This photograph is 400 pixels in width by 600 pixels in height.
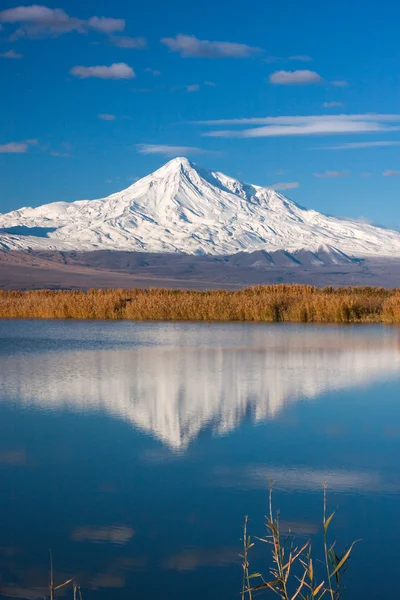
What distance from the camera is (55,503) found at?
255 inches

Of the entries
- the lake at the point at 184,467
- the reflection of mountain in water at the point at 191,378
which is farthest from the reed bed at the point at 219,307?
the lake at the point at 184,467

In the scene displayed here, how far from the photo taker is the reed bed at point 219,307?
26.9m

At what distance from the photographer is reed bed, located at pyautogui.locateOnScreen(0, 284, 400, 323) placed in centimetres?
2688

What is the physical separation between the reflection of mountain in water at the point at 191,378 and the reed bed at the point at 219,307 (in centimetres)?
697

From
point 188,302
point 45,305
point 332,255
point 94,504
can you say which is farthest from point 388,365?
point 332,255

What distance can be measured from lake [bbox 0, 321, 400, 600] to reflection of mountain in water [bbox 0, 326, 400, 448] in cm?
4

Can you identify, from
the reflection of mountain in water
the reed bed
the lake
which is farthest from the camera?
the reed bed

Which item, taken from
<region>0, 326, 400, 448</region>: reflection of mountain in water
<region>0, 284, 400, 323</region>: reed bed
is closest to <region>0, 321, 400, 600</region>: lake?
<region>0, 326, 400, 448</region>: reflection of mountain in water

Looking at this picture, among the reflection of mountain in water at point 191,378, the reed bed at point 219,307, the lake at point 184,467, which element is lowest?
the lake at point 184,467

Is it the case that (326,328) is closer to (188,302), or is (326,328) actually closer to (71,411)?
(188,302)

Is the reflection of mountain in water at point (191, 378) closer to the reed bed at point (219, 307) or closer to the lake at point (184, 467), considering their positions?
the lake at point (184, 467)

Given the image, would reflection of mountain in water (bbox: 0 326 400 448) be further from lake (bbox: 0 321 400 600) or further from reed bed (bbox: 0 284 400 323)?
reed bed (bbox: 0 284 400 323)

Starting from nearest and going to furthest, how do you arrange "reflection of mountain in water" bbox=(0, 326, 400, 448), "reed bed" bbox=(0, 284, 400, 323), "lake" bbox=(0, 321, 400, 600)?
1. "lake" bbox=(0, 321, 400, 600)
2. "reflection of mountain in water" bbox=(0, 326, 400, 448)
3. "reed bed" bbox=(0, 284, 400, 323)

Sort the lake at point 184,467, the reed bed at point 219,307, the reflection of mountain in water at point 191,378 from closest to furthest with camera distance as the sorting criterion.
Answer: the lake at point 184,467 → the reflection of mountain in water at point 191,378 → the reed bed at point 219,307
